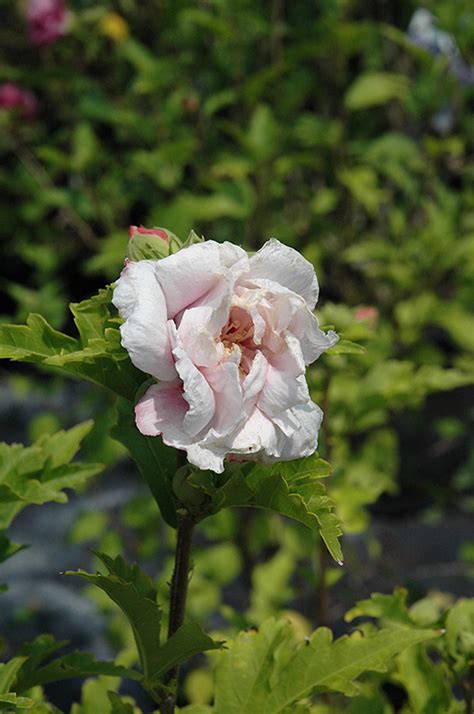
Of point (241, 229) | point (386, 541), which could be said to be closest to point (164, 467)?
point (241, 229)

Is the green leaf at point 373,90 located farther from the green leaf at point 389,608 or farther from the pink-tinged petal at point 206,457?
the pink-tinged petal at point 206,457

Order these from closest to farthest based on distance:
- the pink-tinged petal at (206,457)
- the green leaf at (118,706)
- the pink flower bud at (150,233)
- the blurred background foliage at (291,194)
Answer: the pink-tinged petal at (206,457) < the pink flower bud at (150,233) < the green leaf at (118,706) < the blurred background foliage at (291,194)

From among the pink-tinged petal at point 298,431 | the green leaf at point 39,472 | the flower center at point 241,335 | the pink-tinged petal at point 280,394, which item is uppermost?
the flower center at point 241,335

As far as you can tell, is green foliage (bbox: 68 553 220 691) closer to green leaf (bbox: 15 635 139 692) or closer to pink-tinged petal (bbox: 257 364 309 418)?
green leaf (bbox: 15 635 139 692)

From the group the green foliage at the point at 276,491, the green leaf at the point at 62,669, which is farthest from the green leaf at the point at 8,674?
the green foliage at the point at 276,491

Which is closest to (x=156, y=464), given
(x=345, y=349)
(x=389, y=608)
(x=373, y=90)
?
(x=345, y=349)

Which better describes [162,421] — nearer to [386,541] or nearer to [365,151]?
[365,151]

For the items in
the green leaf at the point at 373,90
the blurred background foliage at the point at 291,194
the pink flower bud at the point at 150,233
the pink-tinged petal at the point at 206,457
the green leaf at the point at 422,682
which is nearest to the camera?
the pink-tinged petal at the point at 206,457
